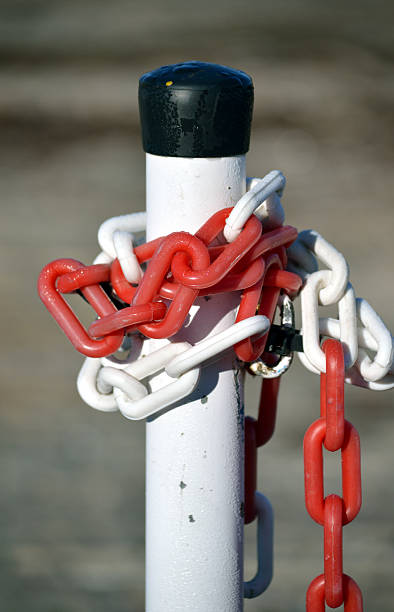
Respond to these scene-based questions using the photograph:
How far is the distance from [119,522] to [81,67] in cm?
253

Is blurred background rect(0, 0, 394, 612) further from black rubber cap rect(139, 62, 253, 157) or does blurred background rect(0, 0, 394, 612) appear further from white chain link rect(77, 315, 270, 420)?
black rubber cap rect(139, 62, 253, 157)

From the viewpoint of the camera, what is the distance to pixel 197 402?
792 millimetres


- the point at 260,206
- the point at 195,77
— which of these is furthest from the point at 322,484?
the point at 195,77

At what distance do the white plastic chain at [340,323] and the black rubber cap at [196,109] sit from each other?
15 centimetres

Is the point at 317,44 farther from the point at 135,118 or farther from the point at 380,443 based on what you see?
the point at 380,443

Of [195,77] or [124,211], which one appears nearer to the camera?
[195,77]

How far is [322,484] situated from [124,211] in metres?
2.33

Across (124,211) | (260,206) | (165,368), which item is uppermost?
(260,206)

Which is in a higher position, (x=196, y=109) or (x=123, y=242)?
(x=196, y=109)

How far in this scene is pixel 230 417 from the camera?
2.64ft

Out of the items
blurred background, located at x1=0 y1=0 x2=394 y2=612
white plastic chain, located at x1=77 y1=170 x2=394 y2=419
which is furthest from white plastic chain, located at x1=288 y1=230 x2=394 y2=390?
blurred background, located at x1=0 y1=0 x2=394 y2=612

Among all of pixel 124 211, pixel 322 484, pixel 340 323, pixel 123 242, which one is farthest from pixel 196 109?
pixel 124 211

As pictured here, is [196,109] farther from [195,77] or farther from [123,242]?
[123,242]

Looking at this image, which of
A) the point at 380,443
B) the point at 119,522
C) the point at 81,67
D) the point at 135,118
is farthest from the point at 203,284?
the point at 81,67
